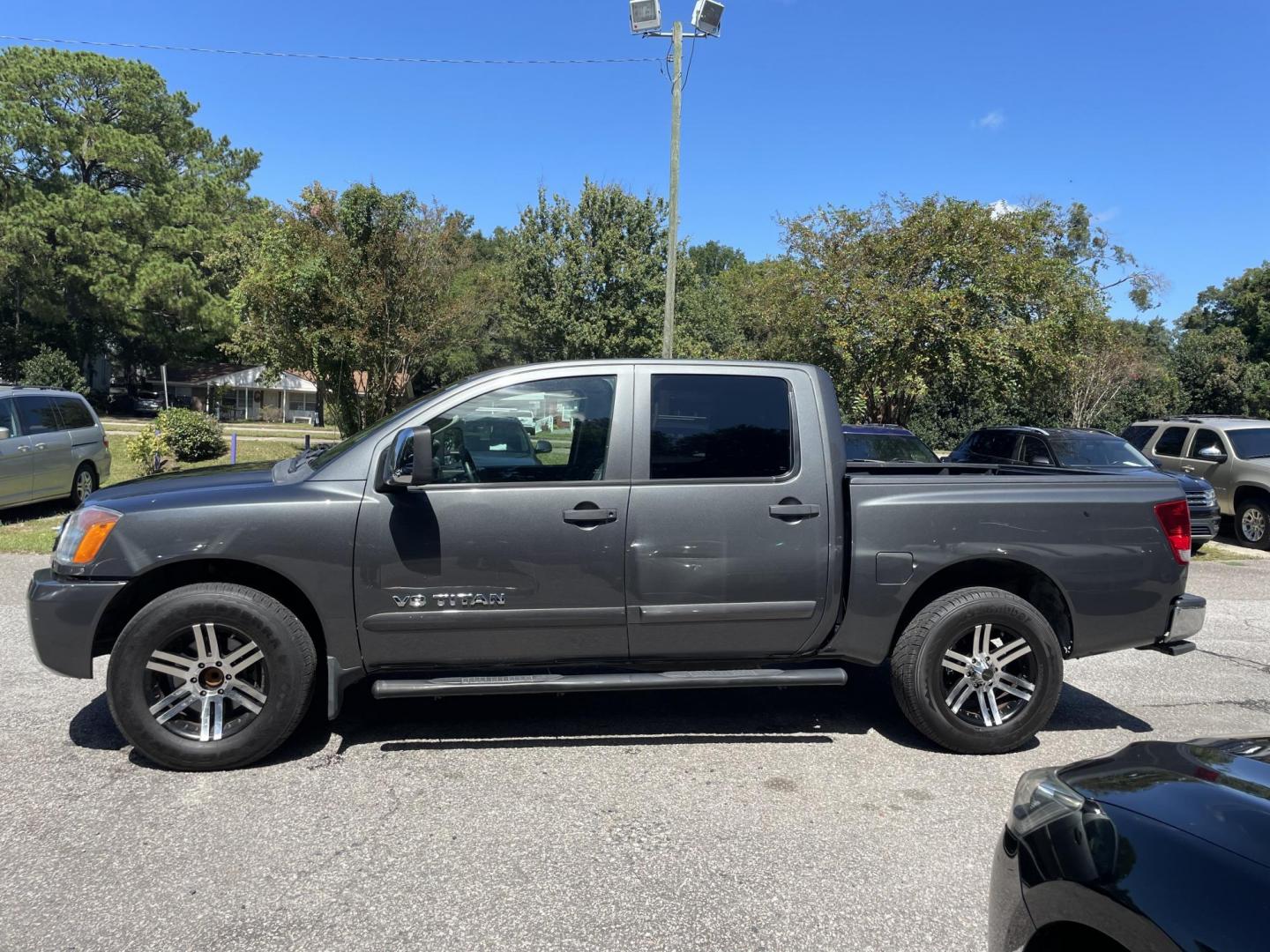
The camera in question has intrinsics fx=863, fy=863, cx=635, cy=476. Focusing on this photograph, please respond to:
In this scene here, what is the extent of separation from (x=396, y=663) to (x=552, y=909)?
1.56m

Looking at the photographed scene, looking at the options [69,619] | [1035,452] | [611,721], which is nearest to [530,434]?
[611,721]

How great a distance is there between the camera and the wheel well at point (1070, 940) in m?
1.79

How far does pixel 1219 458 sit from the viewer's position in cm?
1283

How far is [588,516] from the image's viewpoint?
4.15 m

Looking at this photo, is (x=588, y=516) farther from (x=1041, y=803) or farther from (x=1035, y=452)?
(x=1035, y=452)

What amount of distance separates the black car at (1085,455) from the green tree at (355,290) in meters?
12.8

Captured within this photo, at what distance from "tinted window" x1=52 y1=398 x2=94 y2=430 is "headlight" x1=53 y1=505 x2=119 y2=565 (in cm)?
919

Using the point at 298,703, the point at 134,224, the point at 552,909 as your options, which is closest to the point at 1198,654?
the point at 552,909

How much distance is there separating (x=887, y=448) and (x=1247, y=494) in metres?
5.68

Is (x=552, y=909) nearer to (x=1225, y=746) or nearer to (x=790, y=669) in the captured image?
(x=790, y=669)

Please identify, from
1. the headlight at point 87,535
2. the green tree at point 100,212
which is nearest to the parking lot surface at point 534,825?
the headlight at point 87,535

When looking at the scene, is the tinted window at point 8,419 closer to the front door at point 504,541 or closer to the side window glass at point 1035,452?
the front door at point 504,541

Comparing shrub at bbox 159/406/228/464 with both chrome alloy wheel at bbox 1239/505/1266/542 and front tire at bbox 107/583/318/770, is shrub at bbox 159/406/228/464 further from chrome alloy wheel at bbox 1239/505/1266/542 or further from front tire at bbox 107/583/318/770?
chrome alloy wheel at bbox 1239/505/1266/542

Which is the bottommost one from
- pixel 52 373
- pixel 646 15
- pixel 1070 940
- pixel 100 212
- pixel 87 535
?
pixel 1070 940
